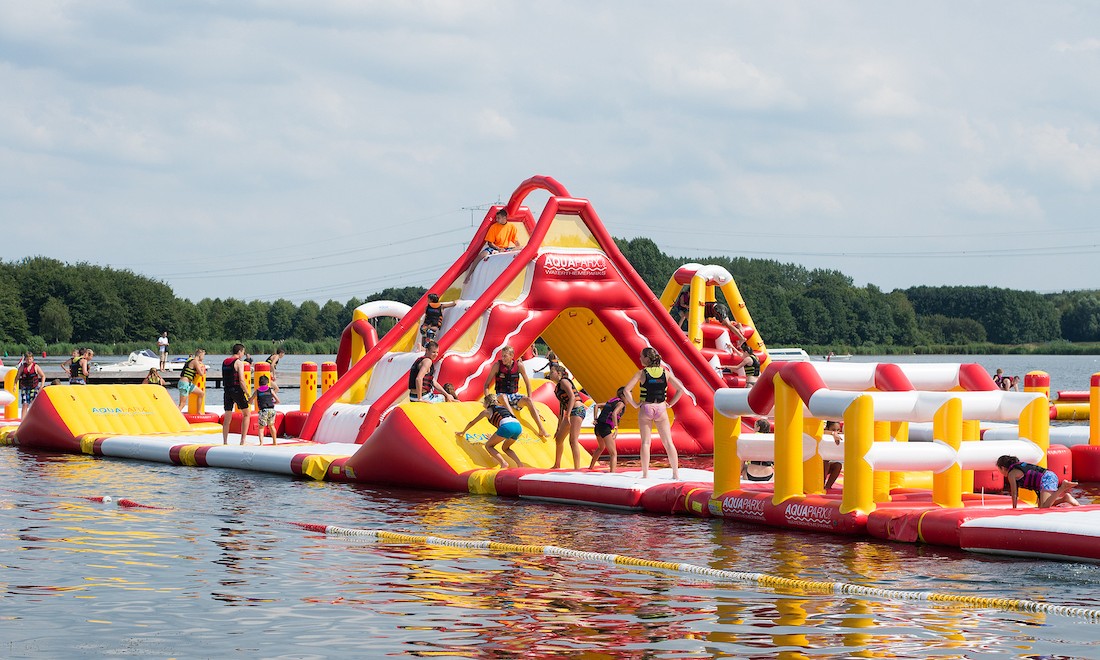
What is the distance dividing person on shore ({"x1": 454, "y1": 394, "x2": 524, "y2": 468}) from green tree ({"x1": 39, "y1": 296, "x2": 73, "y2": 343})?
284ft

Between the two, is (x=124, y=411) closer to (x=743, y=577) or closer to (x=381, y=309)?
(x=381, y=309)

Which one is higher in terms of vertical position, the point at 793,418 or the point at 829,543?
the point at 793,418

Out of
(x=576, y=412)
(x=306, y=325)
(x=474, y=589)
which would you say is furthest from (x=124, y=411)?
(x=306, y=325)

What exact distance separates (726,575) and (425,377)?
9171 millimetres

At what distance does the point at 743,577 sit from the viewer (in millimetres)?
10125

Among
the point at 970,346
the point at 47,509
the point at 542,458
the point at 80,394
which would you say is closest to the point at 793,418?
the point at 542,458

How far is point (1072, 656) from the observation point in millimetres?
7598

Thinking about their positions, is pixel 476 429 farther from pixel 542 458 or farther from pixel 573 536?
pixel 573 536

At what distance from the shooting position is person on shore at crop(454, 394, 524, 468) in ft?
52.8

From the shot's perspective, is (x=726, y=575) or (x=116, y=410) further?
(x=116, y=410)

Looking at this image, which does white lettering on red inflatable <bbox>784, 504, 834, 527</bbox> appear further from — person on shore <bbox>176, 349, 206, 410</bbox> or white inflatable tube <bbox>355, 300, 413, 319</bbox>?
white inflatable tube <bbox>355, 300, 413, 319</bbox>

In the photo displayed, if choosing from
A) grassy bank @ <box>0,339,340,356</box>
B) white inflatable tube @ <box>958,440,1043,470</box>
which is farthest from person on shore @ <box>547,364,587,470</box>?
grassy bank @ <box>0,339,340,356</box>

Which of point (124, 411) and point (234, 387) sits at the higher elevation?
point (234, 387)

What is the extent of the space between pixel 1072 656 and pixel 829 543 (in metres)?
4.39
